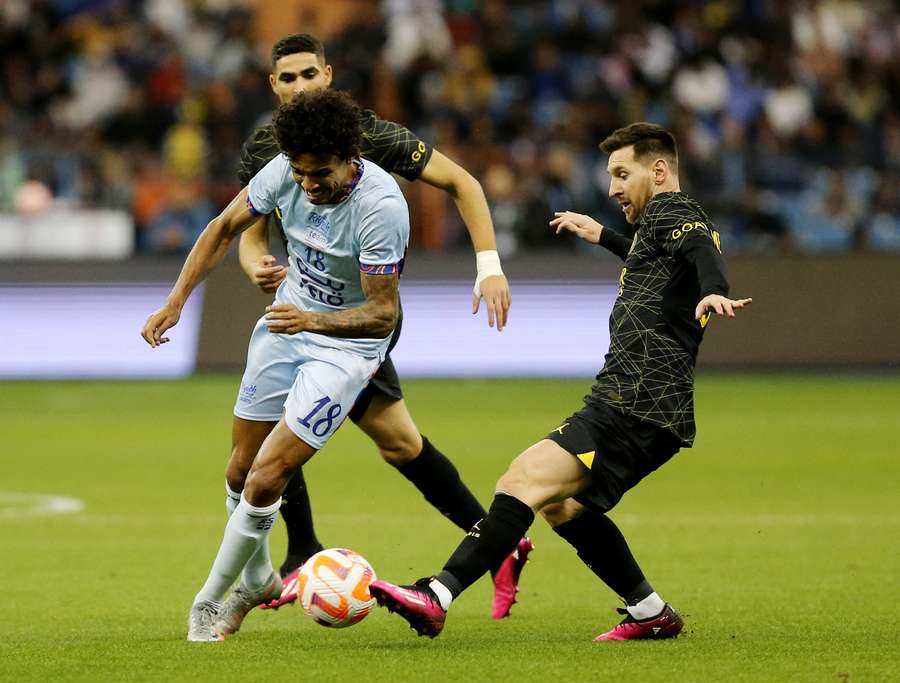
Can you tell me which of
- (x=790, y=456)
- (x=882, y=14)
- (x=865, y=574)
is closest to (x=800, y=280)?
(x=790, y=456)

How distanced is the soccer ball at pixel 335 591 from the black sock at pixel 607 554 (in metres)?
0.84

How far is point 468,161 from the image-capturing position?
18469 millimetres

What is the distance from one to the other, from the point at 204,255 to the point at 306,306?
1.49 feet

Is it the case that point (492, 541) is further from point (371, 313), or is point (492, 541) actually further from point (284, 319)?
point (284, 319)

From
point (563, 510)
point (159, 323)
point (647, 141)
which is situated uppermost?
point (647, 141)

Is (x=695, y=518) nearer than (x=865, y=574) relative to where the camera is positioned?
No

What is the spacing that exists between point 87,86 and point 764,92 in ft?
28.5

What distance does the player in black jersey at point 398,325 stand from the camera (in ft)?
20.9

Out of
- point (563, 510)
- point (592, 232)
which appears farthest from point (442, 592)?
point (592, 232)

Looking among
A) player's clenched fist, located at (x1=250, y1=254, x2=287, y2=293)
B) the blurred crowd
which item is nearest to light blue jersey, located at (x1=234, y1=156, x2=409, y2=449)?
player's clenched fist, located at (x1=250, y1=254, x2=287, y2=293)

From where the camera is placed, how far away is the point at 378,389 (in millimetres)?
6777

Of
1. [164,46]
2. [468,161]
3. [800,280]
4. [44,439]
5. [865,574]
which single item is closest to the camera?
[865,574]

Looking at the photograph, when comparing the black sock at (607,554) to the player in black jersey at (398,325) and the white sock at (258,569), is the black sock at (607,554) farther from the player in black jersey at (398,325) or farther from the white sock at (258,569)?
the white sock at (258,569)

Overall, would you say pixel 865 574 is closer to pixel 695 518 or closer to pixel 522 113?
pixel 695 518
